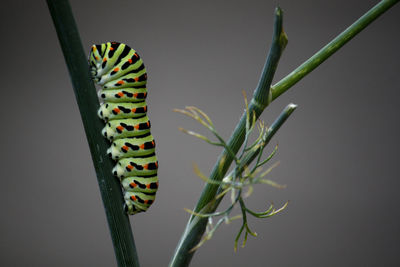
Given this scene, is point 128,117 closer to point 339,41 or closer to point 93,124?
point 93,124

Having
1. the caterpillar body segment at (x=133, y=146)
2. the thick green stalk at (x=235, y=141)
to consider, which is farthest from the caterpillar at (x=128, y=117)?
the thick green stalk at (x=235, y=141)

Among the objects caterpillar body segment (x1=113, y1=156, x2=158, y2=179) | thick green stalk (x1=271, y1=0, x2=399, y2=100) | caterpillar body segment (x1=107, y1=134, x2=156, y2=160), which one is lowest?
caterpillar body segment (x1=113, y1=156, x2=158, y2=179)

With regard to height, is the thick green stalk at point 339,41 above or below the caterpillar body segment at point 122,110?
above

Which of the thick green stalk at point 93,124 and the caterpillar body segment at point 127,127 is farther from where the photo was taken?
the caterpillar body segment at point 127,127

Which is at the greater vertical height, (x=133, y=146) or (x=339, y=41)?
(x=339, y=41)

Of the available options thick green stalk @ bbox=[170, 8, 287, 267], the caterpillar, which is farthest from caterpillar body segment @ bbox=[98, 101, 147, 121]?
thick green stalk @ bbox=[170, 8, 287, 267]

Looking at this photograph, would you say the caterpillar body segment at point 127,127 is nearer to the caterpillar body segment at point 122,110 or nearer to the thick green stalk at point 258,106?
the caterpillar body segment at point 122,110

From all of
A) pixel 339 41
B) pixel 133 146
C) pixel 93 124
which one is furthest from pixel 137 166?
pixel 339 41

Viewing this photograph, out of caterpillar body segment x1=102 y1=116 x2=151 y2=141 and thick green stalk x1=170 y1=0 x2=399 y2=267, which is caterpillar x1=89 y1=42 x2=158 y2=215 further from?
thick green stalk x1=170 y1=0 x2=399 y2=267
